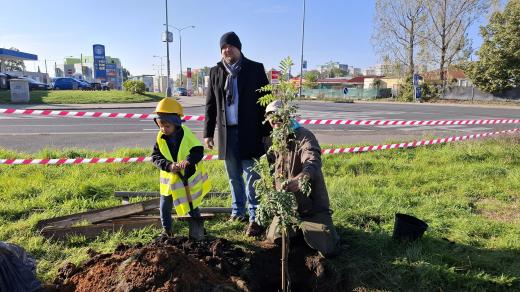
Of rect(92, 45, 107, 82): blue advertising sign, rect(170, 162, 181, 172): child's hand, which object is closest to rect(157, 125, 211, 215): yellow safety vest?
rect(170, 162, 181, 172): child's hand

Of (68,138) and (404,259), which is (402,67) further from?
(404,259)

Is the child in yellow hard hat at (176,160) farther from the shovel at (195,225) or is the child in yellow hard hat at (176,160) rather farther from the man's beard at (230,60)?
the man's beard at (230,60)

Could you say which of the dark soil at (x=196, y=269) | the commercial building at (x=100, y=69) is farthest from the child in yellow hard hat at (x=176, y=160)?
the commercial building at (x=100, y=69)

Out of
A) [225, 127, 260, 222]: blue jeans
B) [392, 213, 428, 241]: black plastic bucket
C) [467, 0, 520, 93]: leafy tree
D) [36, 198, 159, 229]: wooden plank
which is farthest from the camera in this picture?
[467, 0, 520, 93]: leafy tree

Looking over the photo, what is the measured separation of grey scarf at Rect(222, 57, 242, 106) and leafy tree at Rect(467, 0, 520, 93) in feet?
115

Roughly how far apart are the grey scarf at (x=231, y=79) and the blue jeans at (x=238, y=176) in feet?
1.02

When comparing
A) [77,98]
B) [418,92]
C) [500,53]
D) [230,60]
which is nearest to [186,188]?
[230,60]

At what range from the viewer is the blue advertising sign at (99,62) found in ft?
211

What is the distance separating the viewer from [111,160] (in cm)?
642

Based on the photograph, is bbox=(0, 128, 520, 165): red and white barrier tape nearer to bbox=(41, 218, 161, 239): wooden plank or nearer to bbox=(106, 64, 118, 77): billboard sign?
bbox=(41, 218, 161, 239): wooden plank

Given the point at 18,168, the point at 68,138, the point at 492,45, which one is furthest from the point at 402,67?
the point at 18,168

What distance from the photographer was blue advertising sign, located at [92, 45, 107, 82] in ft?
211

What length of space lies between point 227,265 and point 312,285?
0.72m

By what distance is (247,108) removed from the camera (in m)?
3.91
